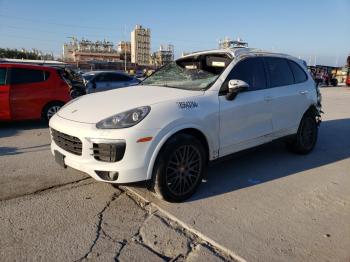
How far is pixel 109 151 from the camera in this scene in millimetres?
3436

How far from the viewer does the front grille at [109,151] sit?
3406 mm

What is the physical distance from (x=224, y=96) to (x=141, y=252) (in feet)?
7.15

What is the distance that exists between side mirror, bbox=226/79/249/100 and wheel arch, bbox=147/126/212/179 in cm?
62

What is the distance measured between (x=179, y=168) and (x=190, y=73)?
1.58 metres

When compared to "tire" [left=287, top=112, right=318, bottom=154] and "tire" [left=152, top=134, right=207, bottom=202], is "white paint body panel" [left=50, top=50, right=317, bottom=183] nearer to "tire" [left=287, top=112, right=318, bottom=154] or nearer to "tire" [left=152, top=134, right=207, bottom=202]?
"tire" [left=152, top=134, right=207, bottom=202]

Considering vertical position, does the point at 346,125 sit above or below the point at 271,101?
below

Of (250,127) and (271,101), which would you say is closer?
(250,127)

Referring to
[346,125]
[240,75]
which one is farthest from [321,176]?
[346,125]

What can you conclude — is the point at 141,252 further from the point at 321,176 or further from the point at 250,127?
the point at 321,176

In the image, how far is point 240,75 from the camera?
4.57 m

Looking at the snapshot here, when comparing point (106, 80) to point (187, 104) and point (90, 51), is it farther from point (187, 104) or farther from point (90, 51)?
point (90, 51)

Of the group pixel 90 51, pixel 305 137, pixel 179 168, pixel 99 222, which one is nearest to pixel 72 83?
pixel 305 137

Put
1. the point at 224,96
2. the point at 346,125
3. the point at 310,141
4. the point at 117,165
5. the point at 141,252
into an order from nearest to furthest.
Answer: the point at 141,252
the point at 117,165
the point at 224,96
the point at 310,141
the point at 346,125

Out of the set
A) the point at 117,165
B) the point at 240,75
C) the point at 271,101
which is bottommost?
the point at 117,165
